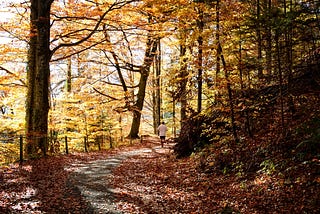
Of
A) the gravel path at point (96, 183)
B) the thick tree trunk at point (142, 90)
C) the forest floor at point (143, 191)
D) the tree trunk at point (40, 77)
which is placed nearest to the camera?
the forest floor at point (143, 191)

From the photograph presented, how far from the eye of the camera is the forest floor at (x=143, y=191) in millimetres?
6293

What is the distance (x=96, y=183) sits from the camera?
373 inches

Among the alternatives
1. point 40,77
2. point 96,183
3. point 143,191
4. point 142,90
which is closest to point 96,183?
point 96,183

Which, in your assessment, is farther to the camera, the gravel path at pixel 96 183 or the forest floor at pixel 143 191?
the gravel path at pixel 96 183

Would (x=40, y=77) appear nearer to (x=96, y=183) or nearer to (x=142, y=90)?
(x=96, y=183)

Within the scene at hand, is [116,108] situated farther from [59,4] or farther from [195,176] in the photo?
[195,176]

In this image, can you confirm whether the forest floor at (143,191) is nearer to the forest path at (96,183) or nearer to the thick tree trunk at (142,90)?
the forest path at (96,183)

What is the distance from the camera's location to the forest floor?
629 centimetres

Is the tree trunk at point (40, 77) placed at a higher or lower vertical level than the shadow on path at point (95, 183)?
higher

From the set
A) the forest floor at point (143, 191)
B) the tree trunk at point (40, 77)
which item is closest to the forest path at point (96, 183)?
the forest floor at point (143, 191)

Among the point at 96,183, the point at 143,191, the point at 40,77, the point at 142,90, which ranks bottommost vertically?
the point at 143,191

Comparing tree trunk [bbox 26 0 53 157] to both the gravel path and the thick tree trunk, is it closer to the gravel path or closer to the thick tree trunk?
the gravel path

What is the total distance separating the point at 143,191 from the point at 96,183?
162 cm

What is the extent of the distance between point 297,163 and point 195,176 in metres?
3.80
